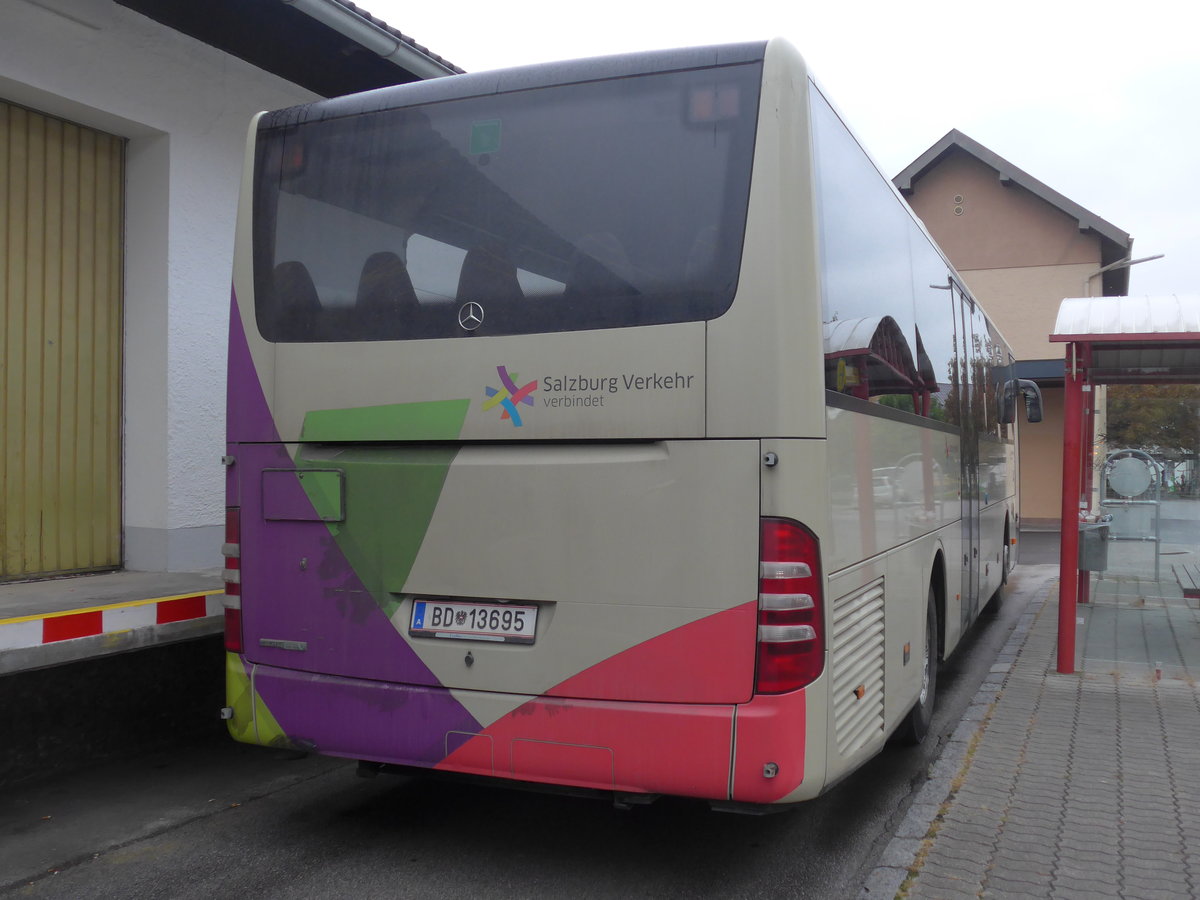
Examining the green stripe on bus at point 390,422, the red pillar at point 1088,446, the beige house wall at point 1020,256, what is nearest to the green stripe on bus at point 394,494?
the green stripe on bus at point 390,422

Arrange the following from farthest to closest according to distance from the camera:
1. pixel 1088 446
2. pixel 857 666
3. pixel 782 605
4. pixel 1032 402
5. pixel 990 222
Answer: pixel 990 222
pixel 1032 402
pixel 1088 446
pixel 857 666
pixel 782 605

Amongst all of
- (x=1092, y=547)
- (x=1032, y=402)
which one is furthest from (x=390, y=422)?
(x=1032, y=402)

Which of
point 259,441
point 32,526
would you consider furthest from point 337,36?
point 259,441

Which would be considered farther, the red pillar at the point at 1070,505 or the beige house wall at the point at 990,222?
the beige house wall at the point at 990,222

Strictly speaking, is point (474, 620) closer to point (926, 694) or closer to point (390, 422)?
point (390, 422)

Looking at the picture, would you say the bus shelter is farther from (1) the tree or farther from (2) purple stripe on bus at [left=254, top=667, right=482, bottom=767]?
(1) the tree

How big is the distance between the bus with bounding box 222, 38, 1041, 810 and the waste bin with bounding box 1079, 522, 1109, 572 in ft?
17.4

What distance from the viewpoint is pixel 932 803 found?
A: 489 centimetres

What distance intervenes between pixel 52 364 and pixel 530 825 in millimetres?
4819

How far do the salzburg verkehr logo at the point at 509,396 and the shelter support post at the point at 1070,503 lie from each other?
533 cm

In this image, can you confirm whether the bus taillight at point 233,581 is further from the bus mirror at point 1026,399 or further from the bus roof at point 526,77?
the bus mirror at point 1026,399

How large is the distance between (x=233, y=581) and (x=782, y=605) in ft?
7.68

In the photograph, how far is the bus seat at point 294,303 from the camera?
4523mm

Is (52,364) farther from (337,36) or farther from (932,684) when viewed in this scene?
(932,684)
